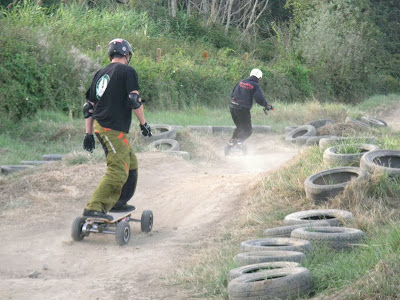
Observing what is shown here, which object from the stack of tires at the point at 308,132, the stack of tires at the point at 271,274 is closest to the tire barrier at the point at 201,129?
the stack of tires at the point at 308,132

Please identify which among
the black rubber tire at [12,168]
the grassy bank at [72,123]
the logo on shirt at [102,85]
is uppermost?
the logo on shirt at [102,85]

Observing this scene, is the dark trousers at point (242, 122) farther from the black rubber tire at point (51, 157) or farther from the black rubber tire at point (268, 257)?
the black rubber tire at point (268, 257)

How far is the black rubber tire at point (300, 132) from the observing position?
15.7 metres

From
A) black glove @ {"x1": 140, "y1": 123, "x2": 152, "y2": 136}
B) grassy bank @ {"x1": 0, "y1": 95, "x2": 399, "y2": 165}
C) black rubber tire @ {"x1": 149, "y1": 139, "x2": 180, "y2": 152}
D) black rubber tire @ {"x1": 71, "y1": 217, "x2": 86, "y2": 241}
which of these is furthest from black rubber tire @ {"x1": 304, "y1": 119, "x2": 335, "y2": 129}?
black rubber tire @ {"x1": 71, "y1": 217, "x2": 86, "y2": 241}

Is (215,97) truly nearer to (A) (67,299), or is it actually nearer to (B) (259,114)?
(B) (259,114)

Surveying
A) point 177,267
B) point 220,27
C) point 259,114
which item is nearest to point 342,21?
point 220,27

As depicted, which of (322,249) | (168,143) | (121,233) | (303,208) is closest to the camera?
(322,249)

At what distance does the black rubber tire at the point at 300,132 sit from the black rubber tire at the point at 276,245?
9134 millimetres

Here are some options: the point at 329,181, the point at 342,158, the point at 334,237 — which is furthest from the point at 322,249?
the point at 342,158

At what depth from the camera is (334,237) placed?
6.52 meters

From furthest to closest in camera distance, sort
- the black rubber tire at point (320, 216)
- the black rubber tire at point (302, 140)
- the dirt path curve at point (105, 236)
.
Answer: the black rubber tire at point (302, 140)
the black rubber tire at point (320, 216)
the dirt path curve at point (105, 236)

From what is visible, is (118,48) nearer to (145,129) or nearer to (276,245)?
(145,129)

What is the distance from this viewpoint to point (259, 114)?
20.4 metres

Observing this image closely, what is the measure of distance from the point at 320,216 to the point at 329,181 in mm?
1079
